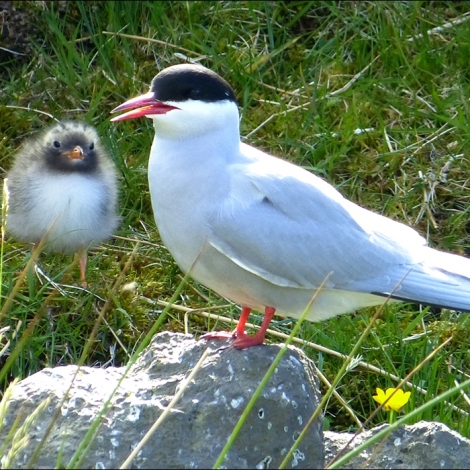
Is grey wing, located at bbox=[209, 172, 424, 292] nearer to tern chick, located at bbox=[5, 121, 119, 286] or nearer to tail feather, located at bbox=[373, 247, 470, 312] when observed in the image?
tail feather, located at bbox=[373, 247, 470, 312]

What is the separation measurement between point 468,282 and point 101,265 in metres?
1.79

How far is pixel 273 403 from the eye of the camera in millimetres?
2900

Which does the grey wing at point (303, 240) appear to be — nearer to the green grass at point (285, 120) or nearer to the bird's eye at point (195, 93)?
the bird's eye at point (195, 93)

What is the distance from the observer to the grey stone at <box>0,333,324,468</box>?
105 inches

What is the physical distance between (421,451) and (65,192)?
7.14 ft

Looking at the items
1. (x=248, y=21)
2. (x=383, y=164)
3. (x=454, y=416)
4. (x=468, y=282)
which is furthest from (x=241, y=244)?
(x=248, y=21)

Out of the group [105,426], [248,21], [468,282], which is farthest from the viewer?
[248,21]

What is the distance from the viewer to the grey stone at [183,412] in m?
2.67

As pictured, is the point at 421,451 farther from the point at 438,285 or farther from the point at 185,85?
the point at 185,85

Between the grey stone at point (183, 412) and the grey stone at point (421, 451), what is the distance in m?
0.17

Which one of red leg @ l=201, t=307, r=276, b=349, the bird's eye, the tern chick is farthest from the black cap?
the tern chick

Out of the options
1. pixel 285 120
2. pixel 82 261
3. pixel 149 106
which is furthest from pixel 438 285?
pixel 285 120

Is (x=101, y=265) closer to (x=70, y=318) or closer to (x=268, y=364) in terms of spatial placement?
(x=70, y=318)

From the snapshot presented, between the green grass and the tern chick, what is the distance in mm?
128
